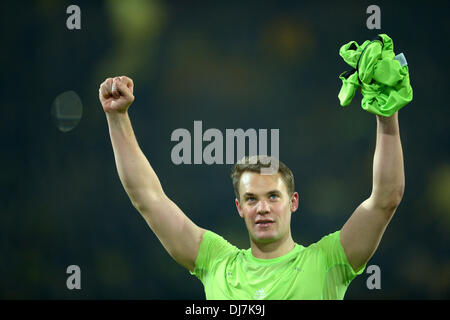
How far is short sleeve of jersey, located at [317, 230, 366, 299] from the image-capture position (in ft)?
4.90

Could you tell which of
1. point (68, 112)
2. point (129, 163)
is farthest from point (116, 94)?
point (68, 112)

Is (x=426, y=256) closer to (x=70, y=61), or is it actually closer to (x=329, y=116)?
(x=329, y=116)

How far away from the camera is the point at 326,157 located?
3105 millimetres

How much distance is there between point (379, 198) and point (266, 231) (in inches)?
12.5

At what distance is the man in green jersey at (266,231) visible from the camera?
1.42 metres

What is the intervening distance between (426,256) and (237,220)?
3.36 ft

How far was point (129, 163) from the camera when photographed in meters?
1.62

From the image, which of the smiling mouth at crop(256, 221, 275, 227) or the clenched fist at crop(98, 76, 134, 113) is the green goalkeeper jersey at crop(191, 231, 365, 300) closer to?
the smiling mouth at crop(256, 221, 275, 227)

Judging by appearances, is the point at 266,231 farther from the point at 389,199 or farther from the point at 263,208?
the point at 389,199
